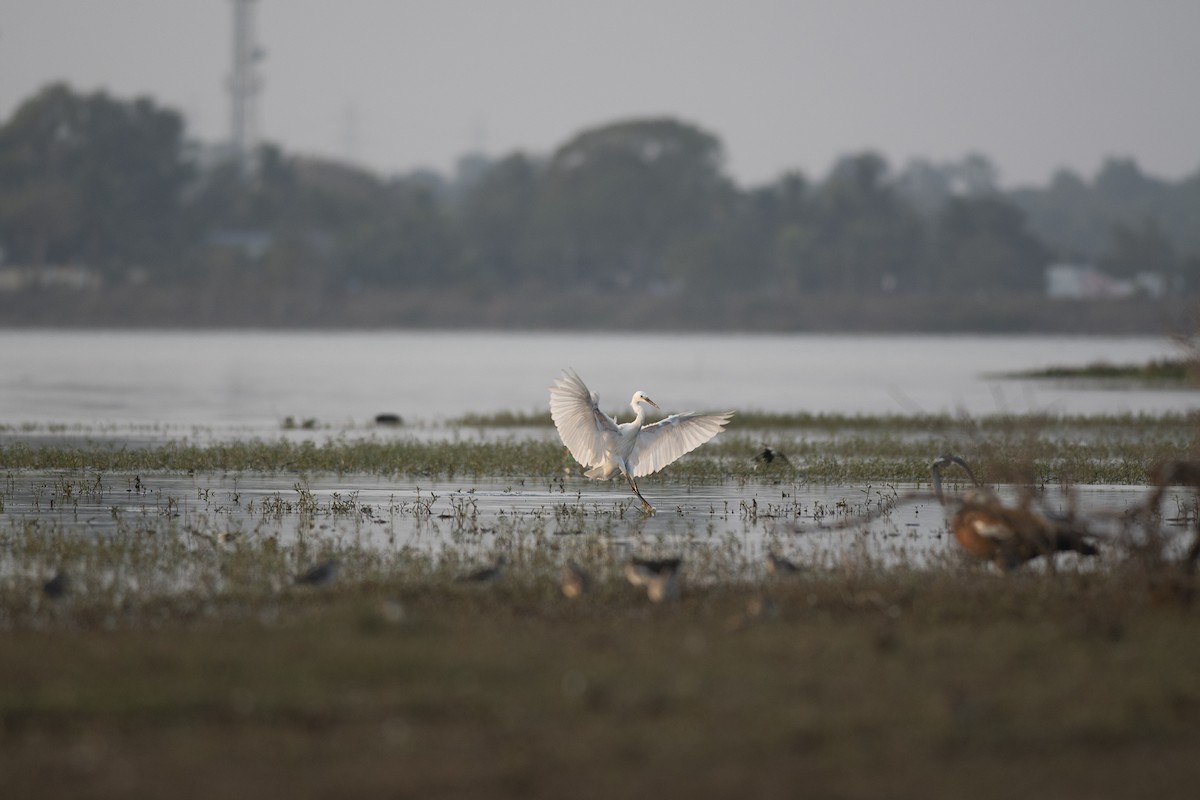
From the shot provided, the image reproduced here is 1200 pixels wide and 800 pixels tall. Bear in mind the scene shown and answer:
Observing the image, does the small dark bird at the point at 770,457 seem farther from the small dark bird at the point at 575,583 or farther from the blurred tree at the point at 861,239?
the blurred tree at the point at 861,239

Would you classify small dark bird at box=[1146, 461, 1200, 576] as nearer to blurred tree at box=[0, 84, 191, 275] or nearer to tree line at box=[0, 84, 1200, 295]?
tree line at box=[0, 84, 1200, 295]

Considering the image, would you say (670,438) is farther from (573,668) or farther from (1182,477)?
(573,668)

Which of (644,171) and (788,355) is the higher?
(644,171)

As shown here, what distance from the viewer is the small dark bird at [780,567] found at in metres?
12.9

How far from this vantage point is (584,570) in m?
13.0

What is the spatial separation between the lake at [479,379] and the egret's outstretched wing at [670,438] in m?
3.04

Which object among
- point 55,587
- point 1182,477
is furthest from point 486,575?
point 1182,477

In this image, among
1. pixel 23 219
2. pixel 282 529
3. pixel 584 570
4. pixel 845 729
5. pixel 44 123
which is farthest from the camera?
pixel 44 123

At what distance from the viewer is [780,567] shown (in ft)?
42.6

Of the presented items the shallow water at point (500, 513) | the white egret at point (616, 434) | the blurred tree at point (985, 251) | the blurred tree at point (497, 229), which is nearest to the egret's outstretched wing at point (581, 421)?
the white egret at point (616, 434)

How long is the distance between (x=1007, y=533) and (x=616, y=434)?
19.7 ft

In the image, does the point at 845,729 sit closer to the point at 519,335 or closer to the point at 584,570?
the point at 584,570

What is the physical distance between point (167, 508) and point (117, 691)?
8842mm

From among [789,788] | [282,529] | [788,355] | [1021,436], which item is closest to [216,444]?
[282,529]
